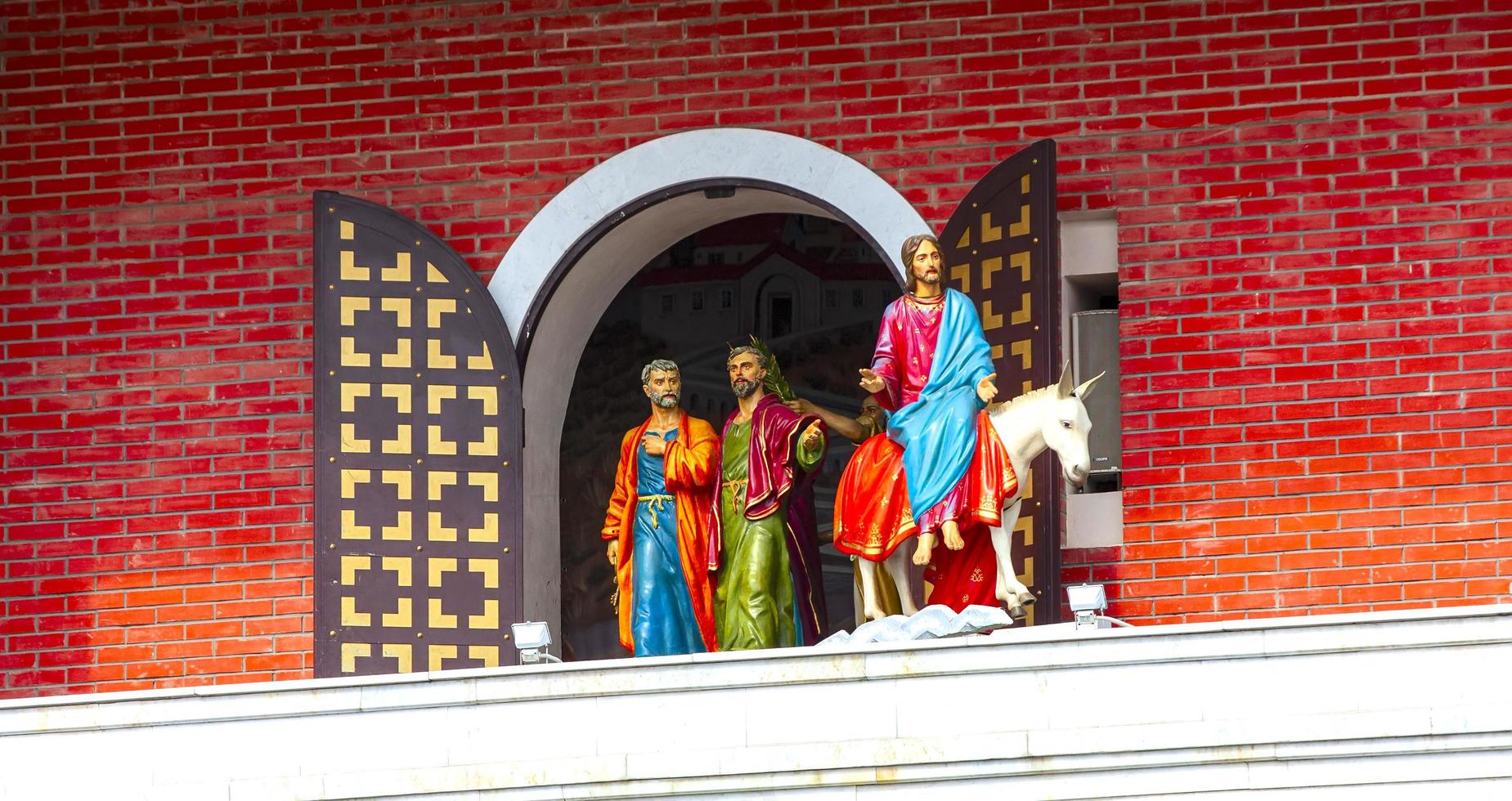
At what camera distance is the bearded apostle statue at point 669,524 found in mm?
10023

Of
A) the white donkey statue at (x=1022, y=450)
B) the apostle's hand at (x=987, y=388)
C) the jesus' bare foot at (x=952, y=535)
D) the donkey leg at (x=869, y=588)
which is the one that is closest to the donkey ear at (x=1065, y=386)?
the white donkey statue at (x=1022, y=450)

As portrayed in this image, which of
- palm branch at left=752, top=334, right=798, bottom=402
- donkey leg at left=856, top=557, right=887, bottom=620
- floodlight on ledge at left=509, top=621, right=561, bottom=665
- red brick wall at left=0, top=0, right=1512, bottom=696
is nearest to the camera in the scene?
floodlight on ledge at left=509, top=621, right=561, bottom=665

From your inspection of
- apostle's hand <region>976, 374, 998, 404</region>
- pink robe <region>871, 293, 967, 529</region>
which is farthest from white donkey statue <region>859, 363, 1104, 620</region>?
pink robe <region>871, 293, 967, 529</region>

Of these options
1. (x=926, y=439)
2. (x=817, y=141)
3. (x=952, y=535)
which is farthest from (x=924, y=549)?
(x=817, y=141)

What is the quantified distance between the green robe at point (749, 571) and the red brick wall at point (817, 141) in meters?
1.20

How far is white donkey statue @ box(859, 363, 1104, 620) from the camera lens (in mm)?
9195

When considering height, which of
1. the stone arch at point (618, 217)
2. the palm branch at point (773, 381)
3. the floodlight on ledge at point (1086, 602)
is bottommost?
the floodlight on ledge at point (1086, 602)

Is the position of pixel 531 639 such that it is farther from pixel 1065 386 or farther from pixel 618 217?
pixel 618 217

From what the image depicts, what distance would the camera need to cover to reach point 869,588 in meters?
9.37

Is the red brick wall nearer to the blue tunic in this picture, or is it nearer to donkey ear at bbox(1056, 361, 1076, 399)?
donkey ear at bbox(1056, 361, 1076, 399)

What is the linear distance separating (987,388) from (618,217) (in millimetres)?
2089

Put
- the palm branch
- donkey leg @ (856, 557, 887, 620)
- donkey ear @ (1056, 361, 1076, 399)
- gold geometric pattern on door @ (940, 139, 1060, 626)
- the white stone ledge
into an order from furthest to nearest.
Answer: the palm branch < gold geometric pattern on door @ (940, 139, 1060, 626) < donkey leg @ (856, 557, 887, 620) < donkey ear @ (1056, 361, 1076, 399) < the white stone ledge

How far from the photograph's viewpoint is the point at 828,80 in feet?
34.6

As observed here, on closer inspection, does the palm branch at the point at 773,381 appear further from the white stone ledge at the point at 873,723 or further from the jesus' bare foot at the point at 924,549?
the white stone ledge at the point at 873,723
